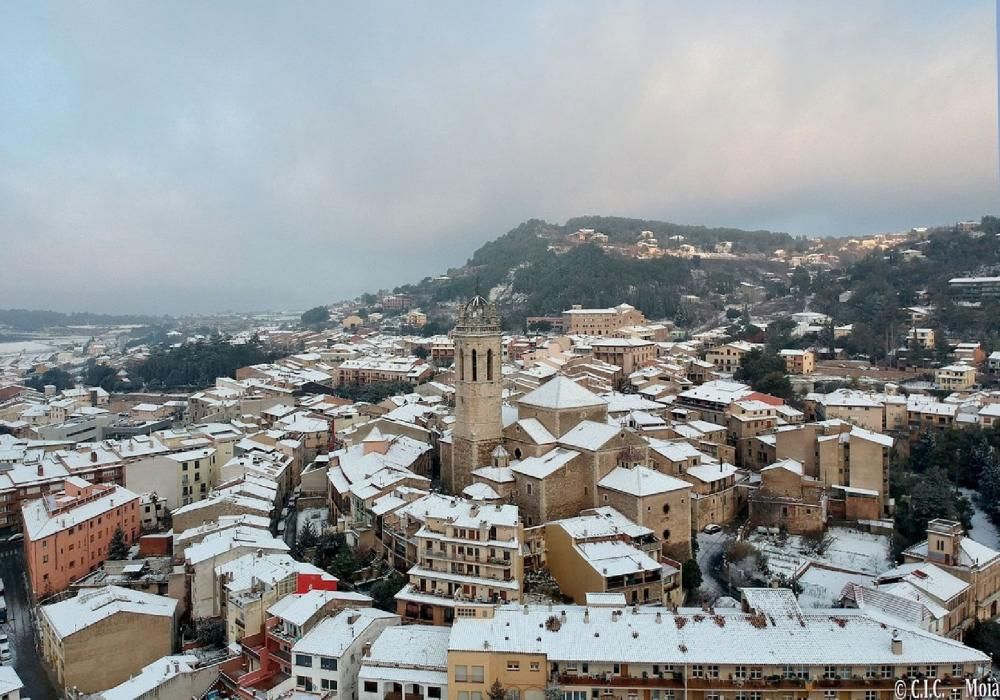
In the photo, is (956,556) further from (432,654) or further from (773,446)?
(432,654)

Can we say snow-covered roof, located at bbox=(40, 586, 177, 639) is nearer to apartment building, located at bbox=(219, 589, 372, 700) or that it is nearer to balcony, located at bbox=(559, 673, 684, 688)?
apartment building, located at bbox=(219, 589, 372, 700)

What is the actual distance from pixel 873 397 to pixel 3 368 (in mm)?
99490

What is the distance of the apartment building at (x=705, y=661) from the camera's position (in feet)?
52.9

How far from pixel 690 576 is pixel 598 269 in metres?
68.7

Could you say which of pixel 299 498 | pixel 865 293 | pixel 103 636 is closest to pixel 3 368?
pixel 299 498

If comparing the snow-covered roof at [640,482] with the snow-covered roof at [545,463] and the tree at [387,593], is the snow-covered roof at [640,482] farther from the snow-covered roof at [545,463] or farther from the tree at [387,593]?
the tree at [387,593]

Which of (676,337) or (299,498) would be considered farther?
(676,337)

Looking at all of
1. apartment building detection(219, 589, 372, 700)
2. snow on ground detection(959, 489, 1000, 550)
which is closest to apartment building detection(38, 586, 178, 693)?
apartment building detection(219, 589, 372, 700)

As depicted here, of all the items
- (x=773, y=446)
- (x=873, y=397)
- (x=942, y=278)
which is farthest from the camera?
(x=942, y=278)

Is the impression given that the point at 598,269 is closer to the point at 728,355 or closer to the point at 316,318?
the point at 728,355

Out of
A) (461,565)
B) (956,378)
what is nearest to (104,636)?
(461,565)

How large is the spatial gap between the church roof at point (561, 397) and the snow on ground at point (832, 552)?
330 inches

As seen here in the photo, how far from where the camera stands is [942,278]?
6762 cm

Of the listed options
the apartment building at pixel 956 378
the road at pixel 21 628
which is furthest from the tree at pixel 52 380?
the apartment building at pixel 956 378
